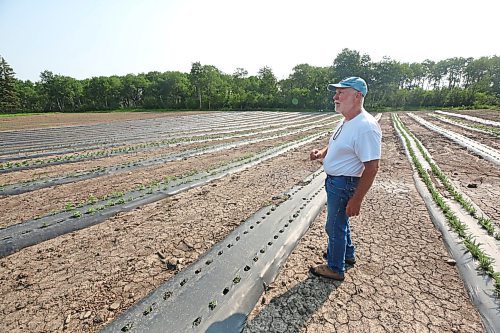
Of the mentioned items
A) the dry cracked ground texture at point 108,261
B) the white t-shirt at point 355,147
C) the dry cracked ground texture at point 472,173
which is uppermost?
the white t-shirt at point 355,147

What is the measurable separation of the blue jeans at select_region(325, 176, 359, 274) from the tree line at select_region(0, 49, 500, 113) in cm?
4904

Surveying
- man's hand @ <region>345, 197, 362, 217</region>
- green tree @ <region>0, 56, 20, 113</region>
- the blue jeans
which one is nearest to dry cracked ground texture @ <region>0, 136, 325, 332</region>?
the blue jeans

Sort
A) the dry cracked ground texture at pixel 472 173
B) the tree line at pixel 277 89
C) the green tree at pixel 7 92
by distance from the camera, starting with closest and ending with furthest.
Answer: the dry cracked ground texture at pixel 472 173
the tree line at pixel 277 89
the green tree at pixel 7 92

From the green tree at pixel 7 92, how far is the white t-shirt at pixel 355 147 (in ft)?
274

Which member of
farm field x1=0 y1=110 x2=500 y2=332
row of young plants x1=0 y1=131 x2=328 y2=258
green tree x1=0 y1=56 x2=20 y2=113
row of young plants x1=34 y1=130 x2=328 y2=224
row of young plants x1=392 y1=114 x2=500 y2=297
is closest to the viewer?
farm field x1=0 y1=110 x2=500 y2=332

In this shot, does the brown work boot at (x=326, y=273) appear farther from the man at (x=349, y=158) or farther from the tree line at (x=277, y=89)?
the tree line at (x=277, y=89)

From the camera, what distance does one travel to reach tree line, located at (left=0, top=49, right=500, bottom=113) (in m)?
50.0

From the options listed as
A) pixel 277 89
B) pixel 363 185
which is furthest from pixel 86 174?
pixel 277 89

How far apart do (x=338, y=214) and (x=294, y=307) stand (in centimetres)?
98

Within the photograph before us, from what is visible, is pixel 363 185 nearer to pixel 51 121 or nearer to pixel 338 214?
pixel 338 214

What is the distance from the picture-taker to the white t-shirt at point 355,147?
2012 millimetres

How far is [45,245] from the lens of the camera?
140 inches

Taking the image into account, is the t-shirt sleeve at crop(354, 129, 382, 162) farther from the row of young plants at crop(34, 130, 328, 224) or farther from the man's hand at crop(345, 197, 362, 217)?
the row of young plants at crop(34, 130, 328, 224)

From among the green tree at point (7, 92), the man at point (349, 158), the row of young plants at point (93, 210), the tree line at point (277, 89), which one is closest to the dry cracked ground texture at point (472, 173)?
the man at point (349, 158)
